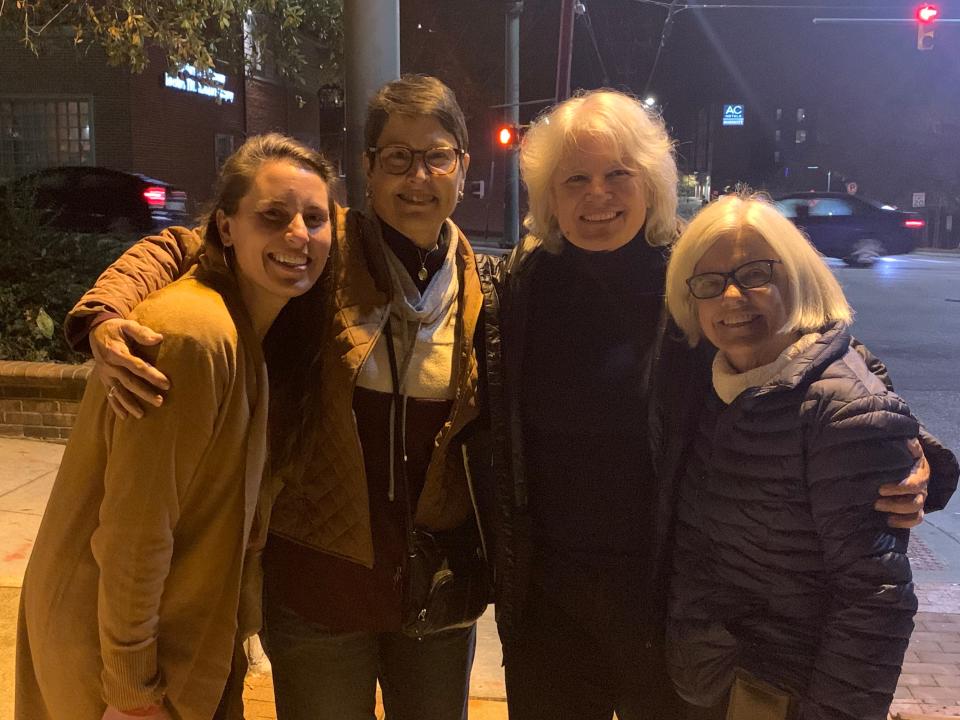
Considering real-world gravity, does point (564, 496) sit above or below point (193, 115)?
below

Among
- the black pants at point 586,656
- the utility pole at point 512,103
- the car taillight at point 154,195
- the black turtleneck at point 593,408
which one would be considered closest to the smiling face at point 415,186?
the black turtleneck at point 593,408

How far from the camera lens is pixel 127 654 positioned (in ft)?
5.01

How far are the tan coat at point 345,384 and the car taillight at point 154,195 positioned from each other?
1309cm

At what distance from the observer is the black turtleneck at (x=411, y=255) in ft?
6.43

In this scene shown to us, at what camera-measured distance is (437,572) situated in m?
1.93

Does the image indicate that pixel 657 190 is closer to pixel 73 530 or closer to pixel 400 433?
pixel 400 433

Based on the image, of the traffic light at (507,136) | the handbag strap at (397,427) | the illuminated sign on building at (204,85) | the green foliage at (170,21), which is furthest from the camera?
the illuminated sign on building at (204,85)

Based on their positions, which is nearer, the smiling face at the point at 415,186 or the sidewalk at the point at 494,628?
the smiling face at the point at 415,186

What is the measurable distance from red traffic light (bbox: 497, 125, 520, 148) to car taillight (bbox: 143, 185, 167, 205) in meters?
7.53

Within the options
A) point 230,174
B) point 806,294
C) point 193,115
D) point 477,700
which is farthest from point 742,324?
point 193,115

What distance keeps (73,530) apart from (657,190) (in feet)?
5.01

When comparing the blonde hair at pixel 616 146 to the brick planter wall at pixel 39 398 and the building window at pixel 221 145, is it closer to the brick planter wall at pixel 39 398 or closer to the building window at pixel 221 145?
the brick planter wall at pixel 39 398

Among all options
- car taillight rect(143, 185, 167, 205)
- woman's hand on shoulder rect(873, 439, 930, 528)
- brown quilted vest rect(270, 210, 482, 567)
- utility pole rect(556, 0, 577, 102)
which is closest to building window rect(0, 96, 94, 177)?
car taillight rect(143, 185, 167, 205)

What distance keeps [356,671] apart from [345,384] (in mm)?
716
